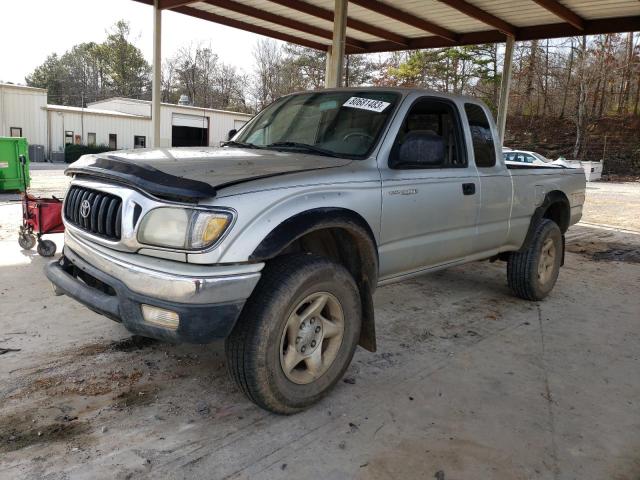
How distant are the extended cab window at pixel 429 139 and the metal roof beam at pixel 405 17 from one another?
584 centimetres

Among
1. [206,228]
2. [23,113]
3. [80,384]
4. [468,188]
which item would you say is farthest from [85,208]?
[23,113]

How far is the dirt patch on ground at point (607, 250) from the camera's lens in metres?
8.20

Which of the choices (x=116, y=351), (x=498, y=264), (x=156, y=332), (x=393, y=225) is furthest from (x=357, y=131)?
(x=498, y=264)

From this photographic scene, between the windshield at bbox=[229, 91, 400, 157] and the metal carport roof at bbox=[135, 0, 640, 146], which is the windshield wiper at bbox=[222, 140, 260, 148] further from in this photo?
the metal carport roof at bbox=[135, 0, 640, 146]

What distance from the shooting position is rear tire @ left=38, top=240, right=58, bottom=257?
626 centimetres

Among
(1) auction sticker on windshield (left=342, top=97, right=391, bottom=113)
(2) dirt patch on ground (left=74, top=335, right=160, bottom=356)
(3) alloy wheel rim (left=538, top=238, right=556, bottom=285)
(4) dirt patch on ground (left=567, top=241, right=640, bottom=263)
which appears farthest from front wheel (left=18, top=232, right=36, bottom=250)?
(4) dirt patch on ground (left=567, top=241, right=640, bottom=263)

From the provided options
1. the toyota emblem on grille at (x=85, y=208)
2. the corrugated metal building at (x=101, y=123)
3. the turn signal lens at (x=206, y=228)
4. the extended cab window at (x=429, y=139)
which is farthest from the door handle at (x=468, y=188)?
the corrugated metal building at (x=101, y=123)

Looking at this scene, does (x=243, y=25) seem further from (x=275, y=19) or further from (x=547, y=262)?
(x=547, y=262)

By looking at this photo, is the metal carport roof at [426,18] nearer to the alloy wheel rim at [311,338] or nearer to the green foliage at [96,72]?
the alloy wheel rim at [311,338]

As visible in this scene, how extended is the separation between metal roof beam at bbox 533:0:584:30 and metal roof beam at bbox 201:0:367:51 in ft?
15.8

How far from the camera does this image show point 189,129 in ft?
120

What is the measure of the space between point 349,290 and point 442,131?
193cm

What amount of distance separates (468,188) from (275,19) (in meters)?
8.14

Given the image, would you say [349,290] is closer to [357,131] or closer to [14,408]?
[357,131]
